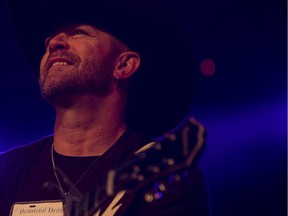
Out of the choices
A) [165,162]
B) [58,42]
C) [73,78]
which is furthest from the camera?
[58,42]

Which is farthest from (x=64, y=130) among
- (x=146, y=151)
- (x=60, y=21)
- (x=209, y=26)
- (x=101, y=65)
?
(x=209, y=26)

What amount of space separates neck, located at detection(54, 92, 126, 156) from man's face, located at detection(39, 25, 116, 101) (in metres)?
0.08

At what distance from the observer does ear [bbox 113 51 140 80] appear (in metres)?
2.56

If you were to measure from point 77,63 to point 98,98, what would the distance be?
9.8 inches

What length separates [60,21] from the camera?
103 inches

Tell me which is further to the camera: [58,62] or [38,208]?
[58,62]

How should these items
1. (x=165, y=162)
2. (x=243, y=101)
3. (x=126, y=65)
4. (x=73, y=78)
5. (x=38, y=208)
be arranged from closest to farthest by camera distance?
(x=165, y=162), (x=38, y=208), (x=73, y=78), (x=126, y=65), (x=243, y=101)

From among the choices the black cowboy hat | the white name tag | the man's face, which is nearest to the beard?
the man's face

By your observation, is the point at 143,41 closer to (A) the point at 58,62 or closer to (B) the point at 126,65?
(B) the point at 126,65

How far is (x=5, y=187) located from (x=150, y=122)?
0.98 metres

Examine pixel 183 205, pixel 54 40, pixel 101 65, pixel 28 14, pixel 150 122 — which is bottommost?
pixel 183 205

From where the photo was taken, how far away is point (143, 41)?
8.75 feet

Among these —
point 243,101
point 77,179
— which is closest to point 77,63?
point 77,179

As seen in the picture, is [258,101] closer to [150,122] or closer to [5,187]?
[150,122]
